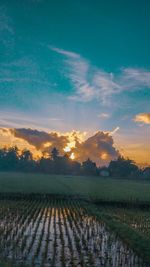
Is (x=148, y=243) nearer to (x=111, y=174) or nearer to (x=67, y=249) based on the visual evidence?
(x=67, y=249)

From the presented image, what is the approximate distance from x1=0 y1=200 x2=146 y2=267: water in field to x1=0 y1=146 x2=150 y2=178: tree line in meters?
106

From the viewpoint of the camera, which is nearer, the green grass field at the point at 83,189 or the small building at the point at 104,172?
the green grass field at the point at 83,189

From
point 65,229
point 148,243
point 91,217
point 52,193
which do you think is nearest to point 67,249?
point 148,243

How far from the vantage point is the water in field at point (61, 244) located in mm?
14117

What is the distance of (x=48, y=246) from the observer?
54.0ft

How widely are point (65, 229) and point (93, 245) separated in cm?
459

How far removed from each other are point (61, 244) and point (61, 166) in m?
131

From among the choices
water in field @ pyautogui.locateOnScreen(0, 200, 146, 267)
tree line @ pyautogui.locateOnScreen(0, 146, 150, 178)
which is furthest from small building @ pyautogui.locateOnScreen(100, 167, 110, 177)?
water in field @ pyautogui.locateOnScreen(0, 200, 146, 267)

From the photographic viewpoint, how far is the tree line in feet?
450

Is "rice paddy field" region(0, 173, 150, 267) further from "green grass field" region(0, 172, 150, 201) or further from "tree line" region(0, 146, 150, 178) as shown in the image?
"tree line" region(0, 146, 150, 178)

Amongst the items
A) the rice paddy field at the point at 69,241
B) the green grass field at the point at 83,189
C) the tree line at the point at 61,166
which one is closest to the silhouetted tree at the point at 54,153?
the tree line at the point at 61,166

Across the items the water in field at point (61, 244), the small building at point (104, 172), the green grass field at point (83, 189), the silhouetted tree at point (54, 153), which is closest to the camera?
the water in field at point (61, 244)

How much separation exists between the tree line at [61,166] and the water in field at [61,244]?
106 m

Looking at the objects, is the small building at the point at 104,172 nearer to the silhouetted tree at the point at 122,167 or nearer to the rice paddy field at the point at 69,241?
the silhouetted tree at the point at 122,167
